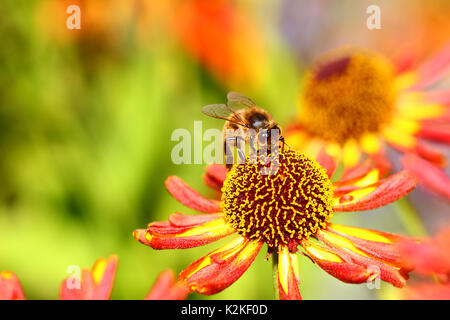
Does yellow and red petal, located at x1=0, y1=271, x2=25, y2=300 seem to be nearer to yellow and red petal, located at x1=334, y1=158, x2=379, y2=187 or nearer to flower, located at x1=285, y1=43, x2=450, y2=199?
yellow and red petal, located at x1=334, y1=158, x2=379, y2=187

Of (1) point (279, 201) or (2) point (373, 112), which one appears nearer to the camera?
(1) point (279, 201)

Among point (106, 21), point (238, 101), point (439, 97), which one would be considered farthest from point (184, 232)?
point (106, 21)

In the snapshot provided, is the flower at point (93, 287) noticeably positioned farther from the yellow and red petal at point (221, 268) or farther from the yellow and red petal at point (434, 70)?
the yellow and red petal at point (434, 70)

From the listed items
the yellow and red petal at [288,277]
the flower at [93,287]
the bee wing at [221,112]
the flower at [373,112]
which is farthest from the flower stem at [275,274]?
the flower at [373,112]

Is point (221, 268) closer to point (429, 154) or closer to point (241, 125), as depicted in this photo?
point (241, 125)

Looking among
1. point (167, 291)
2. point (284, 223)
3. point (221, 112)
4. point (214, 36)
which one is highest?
point (214, 36)

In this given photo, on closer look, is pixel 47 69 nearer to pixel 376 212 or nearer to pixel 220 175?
pixel 220 175

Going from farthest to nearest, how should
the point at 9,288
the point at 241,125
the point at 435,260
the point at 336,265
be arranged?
the point at 241,125 < the point at 9,288 < the point at 336,265 < the point at 435,260
